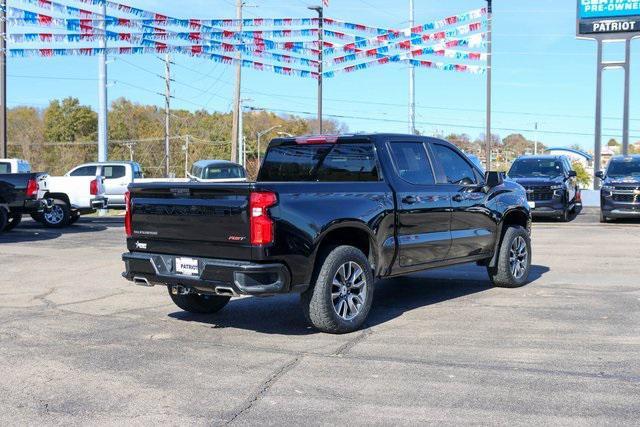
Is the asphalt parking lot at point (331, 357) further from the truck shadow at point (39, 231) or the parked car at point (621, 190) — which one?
the parked car at point (621, 190)

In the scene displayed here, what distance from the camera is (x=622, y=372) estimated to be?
573cm

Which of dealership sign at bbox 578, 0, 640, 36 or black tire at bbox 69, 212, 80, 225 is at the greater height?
dealership sign at bbox 578, 0, 640, 36

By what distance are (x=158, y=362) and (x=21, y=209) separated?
13926 millimetres

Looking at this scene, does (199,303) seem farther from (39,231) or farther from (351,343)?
(39,231)

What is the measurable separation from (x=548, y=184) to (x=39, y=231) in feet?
44.9

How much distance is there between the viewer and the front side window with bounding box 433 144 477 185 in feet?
28.4

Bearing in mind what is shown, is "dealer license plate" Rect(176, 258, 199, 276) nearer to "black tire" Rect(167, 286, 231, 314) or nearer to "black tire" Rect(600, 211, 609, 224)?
"black tire" Rect(167, 286, 231, 314)

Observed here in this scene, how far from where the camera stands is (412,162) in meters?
8.21

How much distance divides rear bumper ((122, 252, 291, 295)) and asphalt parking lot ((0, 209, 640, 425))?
1.75 ft

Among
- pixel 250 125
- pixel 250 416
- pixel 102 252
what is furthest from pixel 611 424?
pixel 250 125

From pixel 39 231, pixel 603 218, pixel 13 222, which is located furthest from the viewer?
pixel 603 218

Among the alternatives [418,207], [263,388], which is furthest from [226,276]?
[418,207]

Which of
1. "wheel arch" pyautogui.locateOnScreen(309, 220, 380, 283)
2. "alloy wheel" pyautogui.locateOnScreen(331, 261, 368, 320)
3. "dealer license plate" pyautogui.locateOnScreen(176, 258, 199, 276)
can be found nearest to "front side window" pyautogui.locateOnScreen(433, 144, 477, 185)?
"wheel arch" pyautogui.locateOnScreen(309, 220, 380, 283)

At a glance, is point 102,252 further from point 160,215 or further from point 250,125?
point 250,125
